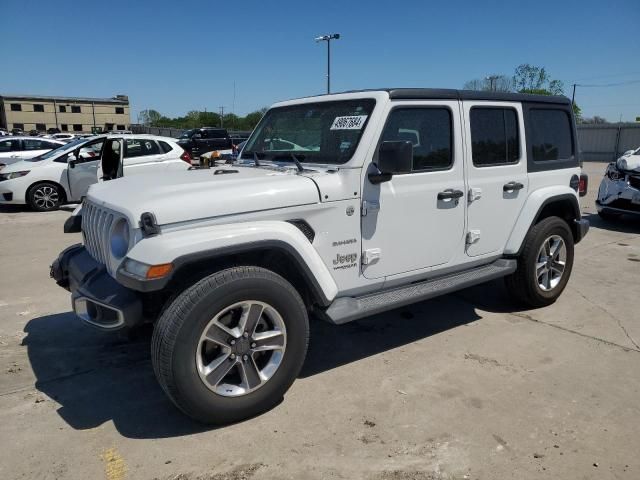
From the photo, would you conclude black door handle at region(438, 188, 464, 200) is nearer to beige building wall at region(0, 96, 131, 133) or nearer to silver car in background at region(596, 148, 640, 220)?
silver car in background at region(596, 148, 640, 220)

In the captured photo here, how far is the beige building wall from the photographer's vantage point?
79062 mm

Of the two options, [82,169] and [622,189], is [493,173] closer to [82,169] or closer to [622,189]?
[622,189]

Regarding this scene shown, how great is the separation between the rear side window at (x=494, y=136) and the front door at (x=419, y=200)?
231 millimetres

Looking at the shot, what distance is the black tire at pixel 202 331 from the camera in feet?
8.53

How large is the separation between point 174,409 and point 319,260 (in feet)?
4.26

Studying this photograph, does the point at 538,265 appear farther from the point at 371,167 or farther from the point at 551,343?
the point at 371,167

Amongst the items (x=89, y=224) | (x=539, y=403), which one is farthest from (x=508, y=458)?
(x=89, y=224)

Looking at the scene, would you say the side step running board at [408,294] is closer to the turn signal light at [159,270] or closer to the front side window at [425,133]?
the front side window at [425,133]

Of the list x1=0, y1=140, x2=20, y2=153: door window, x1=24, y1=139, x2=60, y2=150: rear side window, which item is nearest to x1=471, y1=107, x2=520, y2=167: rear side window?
x1=24, y1=139, x2=60, y2=150: rear side window

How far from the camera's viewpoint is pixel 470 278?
158 inches

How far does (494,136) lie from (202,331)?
290 cm

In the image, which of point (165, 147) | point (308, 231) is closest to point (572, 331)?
point (308, 231)

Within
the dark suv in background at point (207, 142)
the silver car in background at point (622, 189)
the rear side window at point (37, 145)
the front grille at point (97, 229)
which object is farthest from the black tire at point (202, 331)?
the dark suv in background at point (207, 142)

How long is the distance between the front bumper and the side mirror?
1.68m
